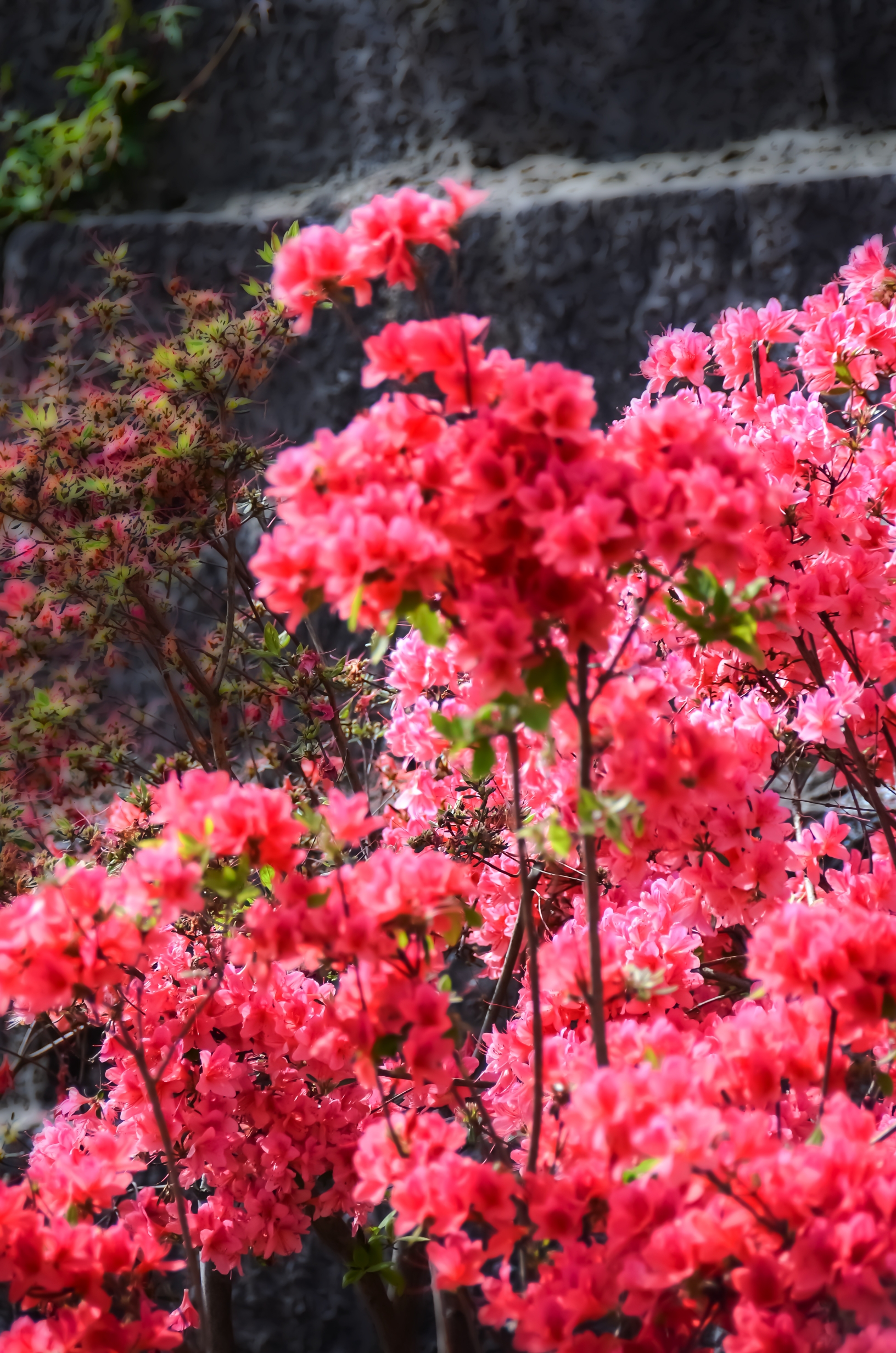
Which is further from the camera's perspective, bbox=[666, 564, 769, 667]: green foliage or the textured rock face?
the textured rock face

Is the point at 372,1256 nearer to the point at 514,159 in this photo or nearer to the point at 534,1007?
the point at 534,1007

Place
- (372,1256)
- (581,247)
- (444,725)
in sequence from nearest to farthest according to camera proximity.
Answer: (444,725) → (372,1256) → (581,247)

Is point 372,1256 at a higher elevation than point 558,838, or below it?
below

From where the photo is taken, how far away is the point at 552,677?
0.80m

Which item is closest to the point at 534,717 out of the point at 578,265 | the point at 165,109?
the point at 578,265

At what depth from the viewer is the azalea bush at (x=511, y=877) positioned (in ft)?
2.50

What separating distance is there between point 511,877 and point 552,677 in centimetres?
76

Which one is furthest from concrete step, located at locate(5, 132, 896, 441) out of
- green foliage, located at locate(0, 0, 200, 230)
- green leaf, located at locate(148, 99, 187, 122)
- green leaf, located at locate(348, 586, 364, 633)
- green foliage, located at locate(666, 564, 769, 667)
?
green leaf, located at locate(348, 586, 364, 633)

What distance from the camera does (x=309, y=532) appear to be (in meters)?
0.77

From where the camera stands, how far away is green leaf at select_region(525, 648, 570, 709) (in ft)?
2.62

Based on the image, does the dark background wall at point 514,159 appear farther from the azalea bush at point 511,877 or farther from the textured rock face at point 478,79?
the azalea bush at point 511,877

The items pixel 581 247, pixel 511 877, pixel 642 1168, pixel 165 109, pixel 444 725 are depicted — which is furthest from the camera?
pixel 165 109

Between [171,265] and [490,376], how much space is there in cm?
203

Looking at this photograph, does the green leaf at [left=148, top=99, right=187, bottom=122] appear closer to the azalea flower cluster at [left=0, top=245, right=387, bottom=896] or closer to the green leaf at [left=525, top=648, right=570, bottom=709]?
the azalea flower cluster at [left=0, top=245, right=387, bottom=896]
